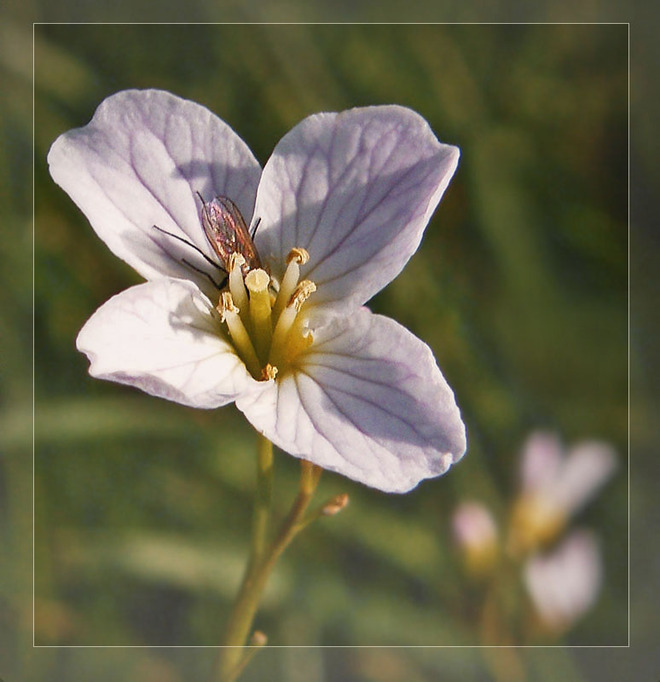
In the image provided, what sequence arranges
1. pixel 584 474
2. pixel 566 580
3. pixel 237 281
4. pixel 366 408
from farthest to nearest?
pixel 584 474, pixel 566 580, pixel 237 281, pixel 366 408

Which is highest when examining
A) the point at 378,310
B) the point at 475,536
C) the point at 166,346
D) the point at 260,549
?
the point at 166,346

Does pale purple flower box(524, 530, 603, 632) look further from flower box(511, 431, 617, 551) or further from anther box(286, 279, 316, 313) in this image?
anther box(286, 279, 316, 313)

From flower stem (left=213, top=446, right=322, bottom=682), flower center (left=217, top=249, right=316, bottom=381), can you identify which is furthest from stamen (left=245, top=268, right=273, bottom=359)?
flower stem (left=213, top=446, right=322, bottom=682)

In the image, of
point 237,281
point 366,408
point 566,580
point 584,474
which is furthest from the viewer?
point 584,474

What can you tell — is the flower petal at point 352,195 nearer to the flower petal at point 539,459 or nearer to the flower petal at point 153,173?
the flower petal at point 153,173

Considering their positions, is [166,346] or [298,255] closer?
[166,346]

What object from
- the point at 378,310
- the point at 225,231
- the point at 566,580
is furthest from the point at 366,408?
the point at 566,580

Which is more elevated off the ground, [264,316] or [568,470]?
[264,316]

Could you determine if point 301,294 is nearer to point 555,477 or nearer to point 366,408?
point 366,408
